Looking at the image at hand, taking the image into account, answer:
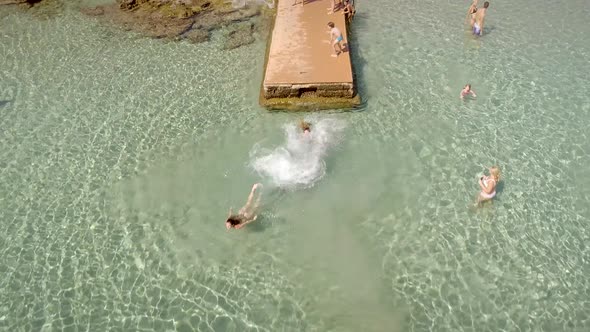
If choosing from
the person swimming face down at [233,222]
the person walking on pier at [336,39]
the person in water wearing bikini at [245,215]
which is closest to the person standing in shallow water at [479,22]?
the person walking on pier at [336,39]

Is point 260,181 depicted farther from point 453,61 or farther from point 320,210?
point 453,61

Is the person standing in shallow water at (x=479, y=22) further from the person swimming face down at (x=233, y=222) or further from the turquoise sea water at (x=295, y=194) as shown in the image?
the person swimming face down at (x=233, y=222)

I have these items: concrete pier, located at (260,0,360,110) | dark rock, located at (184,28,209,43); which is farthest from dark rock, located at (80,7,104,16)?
concrete pier, located at (260,0,360,110)

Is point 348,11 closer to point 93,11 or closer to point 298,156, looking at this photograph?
point 298,156

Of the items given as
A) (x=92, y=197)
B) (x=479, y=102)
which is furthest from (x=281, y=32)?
(x=92, y=197)

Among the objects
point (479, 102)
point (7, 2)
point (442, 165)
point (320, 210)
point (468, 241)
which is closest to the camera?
point (468, 241)

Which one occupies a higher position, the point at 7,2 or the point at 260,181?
the point at 7,2
